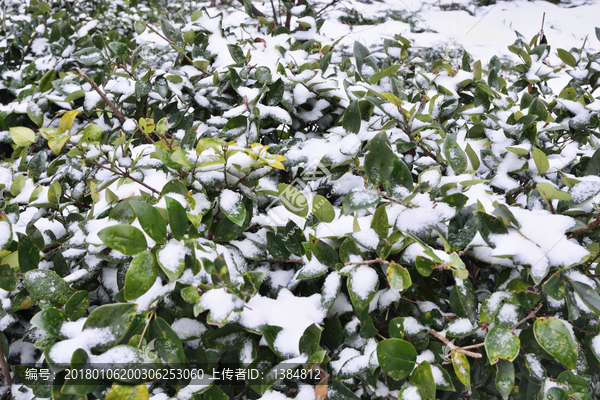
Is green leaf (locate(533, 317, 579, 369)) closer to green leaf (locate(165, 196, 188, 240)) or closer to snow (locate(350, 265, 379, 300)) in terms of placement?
snow (locate(350, 265, 379, 300))

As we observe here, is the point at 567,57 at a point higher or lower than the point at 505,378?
higher

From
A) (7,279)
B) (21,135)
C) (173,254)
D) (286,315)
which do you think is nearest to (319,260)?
(286,315)

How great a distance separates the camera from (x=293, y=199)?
81 centimetres

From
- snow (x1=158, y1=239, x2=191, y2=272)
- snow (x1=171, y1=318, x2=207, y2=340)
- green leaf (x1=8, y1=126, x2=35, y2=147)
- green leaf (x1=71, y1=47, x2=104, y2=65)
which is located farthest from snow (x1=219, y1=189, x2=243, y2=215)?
green leaf (x1=71, y1=47, x2=104, y2=65)

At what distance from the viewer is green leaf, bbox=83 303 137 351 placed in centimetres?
61

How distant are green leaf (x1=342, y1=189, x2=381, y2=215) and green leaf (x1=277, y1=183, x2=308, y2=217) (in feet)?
0.44

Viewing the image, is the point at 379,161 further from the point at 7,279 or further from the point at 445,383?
the point at 7,279

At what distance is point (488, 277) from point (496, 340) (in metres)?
0.28

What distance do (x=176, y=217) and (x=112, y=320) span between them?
0.19 metres

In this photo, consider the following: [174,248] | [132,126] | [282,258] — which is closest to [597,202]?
[282,258]

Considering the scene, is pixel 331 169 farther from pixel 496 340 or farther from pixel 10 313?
pixel 10 313

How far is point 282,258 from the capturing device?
83cm

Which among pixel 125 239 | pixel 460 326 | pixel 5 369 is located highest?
pixel 125 239

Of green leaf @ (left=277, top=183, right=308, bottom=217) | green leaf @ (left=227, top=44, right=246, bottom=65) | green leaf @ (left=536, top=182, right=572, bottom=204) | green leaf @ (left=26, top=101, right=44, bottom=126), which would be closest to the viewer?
green leaf @ (left=536, top=182, right=572, bottom=204)
